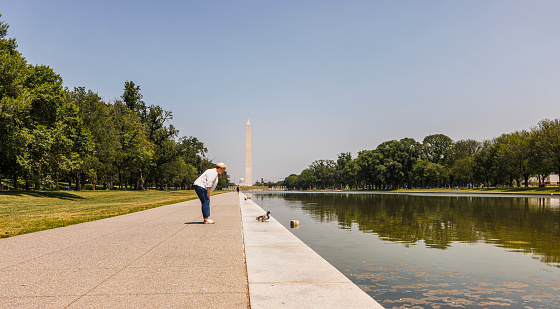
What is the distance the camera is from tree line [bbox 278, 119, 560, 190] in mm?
69312

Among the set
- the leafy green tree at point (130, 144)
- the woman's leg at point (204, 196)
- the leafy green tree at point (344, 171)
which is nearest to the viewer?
the woman's leg at point (204, 196)

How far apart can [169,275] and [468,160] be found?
3775 inches

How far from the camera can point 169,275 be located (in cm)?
591

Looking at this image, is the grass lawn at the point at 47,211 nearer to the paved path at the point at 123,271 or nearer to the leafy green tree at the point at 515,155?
the paved path at the point at 123,271

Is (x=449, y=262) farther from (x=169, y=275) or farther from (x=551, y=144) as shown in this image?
(x=551, y=144)

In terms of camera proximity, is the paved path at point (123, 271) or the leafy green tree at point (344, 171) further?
the leafy green tree at point (344, 171)

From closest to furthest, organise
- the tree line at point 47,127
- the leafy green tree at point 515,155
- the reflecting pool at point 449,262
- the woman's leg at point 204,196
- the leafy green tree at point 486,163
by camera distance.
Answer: the reflecting pool at point 449,262, the woman's leg at point 204,196, the tree line at point 47,127, the leafy green tree at point 515,155, the leafy green tree at point 486,163

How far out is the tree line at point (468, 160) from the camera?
69.3 metres

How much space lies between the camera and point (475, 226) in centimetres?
1644

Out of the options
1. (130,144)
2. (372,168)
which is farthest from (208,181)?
(372,168)

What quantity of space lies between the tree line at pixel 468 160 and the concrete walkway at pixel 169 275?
7429 centimetres

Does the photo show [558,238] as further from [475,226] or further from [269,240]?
[269,240]

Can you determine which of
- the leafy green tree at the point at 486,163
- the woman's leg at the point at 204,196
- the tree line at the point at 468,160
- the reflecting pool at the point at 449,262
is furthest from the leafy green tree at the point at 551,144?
the woman's leg at the point at 204,196

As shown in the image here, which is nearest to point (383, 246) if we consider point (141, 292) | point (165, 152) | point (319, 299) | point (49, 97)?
point (319, 299)
